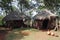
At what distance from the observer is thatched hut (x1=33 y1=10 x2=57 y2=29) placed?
71.9ft

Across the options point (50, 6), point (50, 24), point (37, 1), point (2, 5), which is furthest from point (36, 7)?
point (50, 24)

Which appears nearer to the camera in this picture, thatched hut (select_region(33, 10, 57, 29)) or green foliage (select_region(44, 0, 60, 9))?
thatched hut (select_region(33, 10, 57, 29))

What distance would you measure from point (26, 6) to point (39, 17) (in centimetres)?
1355

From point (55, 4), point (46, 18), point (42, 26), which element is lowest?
point (42, 26)

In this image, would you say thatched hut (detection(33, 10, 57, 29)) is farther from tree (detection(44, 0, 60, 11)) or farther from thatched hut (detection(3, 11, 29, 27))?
tree (detection(44, 0, 60, 11))

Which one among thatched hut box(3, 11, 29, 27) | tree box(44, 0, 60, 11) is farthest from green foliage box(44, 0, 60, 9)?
thatched hut box(3, 11, 29, 27)

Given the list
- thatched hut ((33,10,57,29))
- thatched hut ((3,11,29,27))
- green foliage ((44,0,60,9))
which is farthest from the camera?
green foliage ((44,0,60,9))

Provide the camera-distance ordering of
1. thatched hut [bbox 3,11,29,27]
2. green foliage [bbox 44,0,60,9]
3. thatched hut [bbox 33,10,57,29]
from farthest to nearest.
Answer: green foliage [bbox 44,0,60,9], thatched hut [bbox 3,11,29,27], thatched hut [bbox 33,10,57,29]

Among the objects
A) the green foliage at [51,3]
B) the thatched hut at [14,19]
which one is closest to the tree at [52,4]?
the green foliage at [51,3]

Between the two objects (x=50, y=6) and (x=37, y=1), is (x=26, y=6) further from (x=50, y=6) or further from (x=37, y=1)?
(x=50, y=6)

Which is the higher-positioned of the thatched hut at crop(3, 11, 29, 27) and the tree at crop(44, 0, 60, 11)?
the tree at crop(44, 0, 60, 11)

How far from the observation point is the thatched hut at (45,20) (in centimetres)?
2190

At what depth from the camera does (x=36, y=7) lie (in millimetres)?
35719

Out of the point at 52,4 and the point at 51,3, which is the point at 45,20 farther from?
the point at 52,4
